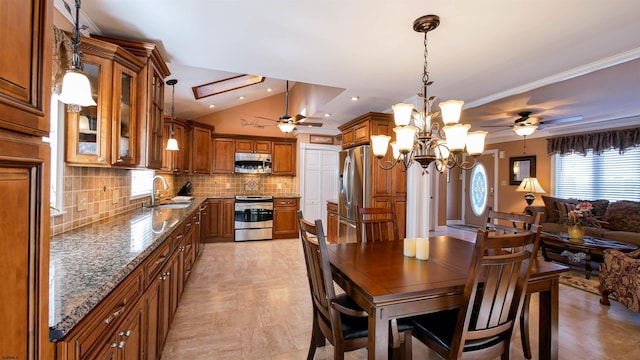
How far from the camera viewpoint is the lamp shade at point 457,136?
1.85 metres

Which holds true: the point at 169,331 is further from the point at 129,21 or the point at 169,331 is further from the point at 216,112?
the point at 216,112

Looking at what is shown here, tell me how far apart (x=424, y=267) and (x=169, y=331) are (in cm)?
223

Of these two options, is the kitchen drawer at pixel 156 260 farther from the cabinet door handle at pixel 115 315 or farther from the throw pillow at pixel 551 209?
the throw pillow at pixel 551 209

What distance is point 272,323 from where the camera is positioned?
256 cm

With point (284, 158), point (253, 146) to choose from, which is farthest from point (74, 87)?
point (284, 158)

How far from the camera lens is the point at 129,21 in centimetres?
204

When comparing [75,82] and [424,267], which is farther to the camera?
[424,267]

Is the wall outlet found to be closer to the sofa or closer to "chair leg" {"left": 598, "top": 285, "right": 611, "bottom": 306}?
"chair leg" {"left": 598, "top": 285, "right": 611, "bottom": 306}

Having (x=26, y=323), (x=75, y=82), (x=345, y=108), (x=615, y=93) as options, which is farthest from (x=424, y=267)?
(x=615, y=93)

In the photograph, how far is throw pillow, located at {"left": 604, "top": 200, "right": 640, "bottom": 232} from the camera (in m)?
4.40

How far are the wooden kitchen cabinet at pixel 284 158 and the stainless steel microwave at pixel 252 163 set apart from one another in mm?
145

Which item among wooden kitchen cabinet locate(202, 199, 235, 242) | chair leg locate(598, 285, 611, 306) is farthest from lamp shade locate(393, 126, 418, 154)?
wooden kitchen cabinet locate(202, 199, 235, 242)

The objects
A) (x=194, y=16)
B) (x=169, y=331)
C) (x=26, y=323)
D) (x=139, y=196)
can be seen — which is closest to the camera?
(x=26, y=323)

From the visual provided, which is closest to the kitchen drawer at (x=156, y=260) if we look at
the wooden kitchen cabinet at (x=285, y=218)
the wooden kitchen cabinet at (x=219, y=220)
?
the wooden kitchen cabinet at (x=219, y=220)
